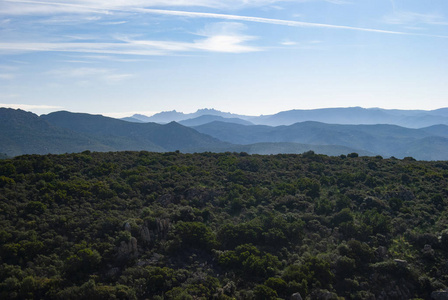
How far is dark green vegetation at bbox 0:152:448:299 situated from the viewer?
1962 centimetres

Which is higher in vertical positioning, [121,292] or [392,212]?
[392,212]

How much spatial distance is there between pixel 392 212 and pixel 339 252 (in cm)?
976

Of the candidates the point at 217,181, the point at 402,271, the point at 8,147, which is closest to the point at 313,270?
the point at 402,271

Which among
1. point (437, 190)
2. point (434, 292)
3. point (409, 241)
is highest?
point (437, 190)

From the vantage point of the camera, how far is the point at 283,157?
5184cm

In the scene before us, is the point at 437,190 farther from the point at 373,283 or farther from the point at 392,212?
the point at 373,283

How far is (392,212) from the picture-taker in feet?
97.6

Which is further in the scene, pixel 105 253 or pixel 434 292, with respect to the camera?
pixel 105 253

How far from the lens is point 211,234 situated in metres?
24.9

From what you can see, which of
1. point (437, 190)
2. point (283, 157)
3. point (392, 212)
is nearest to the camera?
point (392, 212)

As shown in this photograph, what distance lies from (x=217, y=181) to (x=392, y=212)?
59.3 feet

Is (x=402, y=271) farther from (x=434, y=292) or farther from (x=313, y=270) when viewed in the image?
(x=313, y=270)

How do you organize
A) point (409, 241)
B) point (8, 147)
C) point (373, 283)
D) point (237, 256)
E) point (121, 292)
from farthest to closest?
point (8, 147)
point (409, 241)
point (237, 256)
point (373, 283)
point (121, 292)

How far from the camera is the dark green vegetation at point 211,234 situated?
64.4 feet
